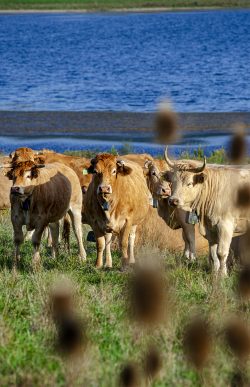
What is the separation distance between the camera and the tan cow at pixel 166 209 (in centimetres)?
1487

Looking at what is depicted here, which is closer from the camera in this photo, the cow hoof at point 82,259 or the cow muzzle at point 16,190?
the cow muzzle at point 16,190

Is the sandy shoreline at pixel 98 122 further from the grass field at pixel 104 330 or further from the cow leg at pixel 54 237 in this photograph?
the grass field at pixel 104 330

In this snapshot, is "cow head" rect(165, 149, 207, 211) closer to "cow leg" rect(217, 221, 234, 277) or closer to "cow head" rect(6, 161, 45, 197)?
"cow leg" rect(217, 221, 234, 277)

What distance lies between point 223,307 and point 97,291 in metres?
1.50

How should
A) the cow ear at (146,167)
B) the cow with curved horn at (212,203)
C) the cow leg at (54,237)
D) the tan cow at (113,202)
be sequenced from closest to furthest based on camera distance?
the cow with curved horn at (212,203), the tan cow at (113,202), the cow leg at (54,237), the cow ear at (146,167)

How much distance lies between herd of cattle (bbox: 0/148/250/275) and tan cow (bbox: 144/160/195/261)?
0.01 m

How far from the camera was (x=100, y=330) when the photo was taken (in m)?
9.33

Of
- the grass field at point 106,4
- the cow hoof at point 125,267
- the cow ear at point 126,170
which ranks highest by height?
the grass field at point 106,4

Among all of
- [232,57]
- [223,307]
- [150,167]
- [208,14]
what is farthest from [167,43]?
[223,307]

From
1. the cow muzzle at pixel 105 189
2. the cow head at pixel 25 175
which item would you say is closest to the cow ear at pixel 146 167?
the cow muzzle at pixel 105 189

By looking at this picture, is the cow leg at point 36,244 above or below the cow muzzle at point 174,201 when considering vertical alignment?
below

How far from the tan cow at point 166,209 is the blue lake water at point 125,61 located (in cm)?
207

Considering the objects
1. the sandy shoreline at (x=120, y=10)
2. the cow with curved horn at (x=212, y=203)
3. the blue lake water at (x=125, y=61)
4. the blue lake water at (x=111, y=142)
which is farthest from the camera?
the sandy shoreline at (x=120, y=10)

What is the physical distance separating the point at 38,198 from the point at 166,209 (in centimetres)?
224
